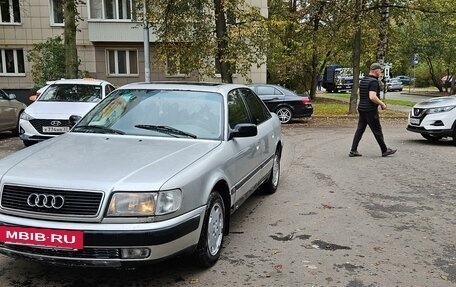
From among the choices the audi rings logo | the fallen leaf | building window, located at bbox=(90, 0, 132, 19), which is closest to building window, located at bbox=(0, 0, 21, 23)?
building window, located at bbox=(90, 0, 132, 19)

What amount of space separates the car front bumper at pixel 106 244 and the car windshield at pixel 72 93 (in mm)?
8066

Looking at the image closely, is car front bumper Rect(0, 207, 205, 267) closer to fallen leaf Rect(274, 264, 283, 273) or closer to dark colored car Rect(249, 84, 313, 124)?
fallen leaf Rect(274, 264, 283, 273)

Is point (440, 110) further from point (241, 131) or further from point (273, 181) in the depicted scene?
point (241, 131)

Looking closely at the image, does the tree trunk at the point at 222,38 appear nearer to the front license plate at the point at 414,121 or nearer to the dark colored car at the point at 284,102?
the dark colored car at the point at 284,102

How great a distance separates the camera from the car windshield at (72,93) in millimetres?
11297

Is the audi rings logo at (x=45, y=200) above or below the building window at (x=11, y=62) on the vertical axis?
below

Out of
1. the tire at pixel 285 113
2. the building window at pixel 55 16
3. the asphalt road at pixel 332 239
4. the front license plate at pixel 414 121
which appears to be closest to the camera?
the asphalt road at pixel 332 239

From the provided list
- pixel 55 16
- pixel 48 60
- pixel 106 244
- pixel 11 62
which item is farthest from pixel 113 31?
pixel 106 244

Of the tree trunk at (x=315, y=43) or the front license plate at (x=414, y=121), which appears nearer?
the front license plate at (x=414, y=121)

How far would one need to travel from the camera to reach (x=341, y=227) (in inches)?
218

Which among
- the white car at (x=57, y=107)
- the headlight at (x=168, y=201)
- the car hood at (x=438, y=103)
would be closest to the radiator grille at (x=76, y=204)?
the headlight at (x=168, y=201)

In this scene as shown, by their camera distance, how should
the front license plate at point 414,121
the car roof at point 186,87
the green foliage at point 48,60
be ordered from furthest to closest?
the green foliage at point 48,60, the front license plate at point 414,121, the car roof at point 186,87

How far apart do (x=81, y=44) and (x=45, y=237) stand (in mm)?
26791

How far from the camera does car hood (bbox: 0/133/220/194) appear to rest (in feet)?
11.6
